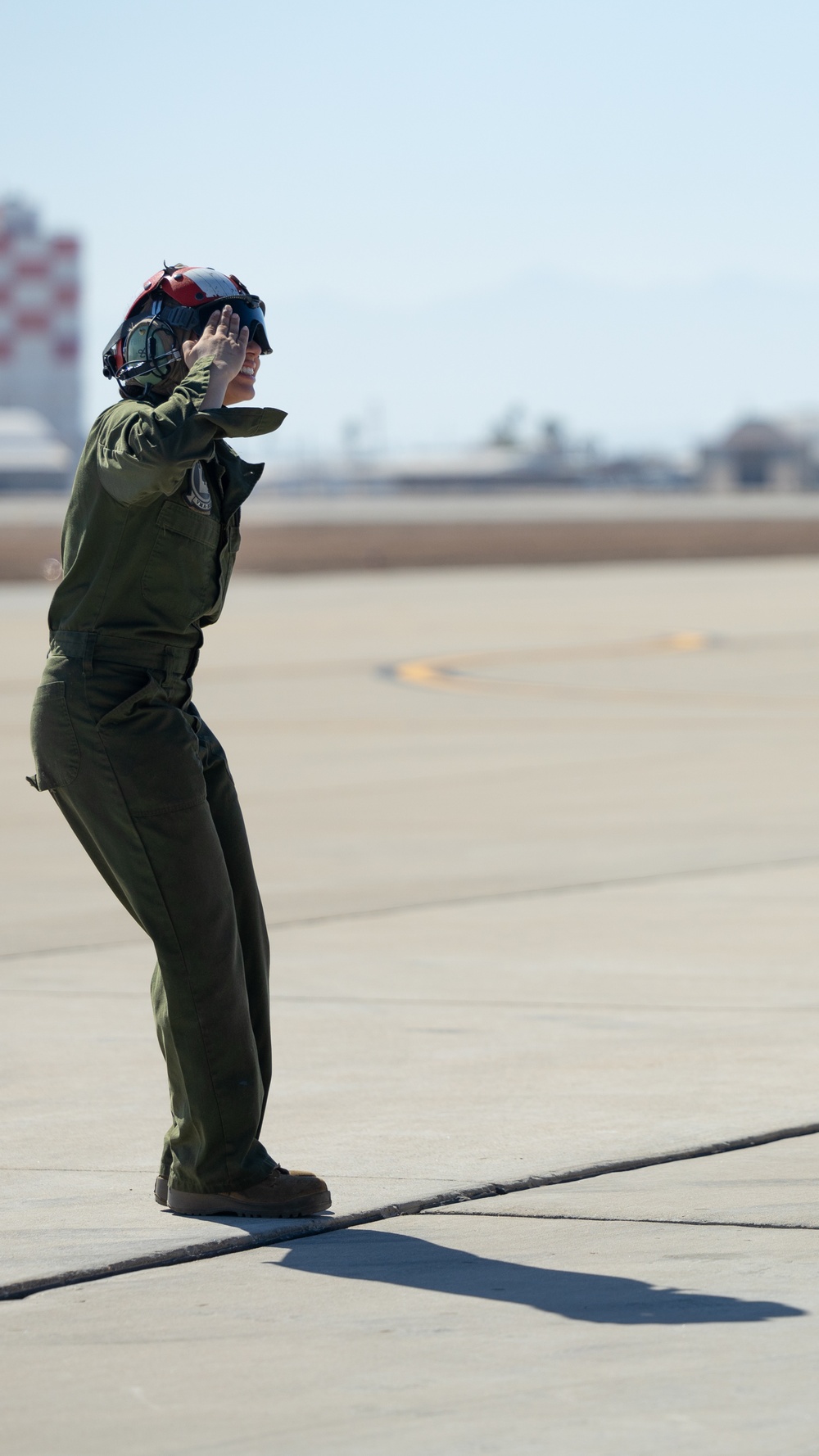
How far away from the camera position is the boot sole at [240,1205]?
14.9 ft

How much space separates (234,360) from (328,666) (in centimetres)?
1591

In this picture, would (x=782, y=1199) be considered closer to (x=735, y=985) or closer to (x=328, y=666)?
(x=735, y=985)

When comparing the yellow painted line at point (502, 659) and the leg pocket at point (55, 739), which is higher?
the leg pocket at point (55, 739)

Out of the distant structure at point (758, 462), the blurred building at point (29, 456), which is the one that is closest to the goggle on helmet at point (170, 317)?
the blurred building at point (29, 456)

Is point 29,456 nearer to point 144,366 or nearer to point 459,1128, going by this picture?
point 459,1128

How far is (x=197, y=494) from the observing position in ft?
14.5

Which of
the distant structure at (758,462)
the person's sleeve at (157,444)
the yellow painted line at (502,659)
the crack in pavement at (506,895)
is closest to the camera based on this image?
the person's sleeve at (157,444)

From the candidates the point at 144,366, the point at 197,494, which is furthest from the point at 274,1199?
the point at 144,366

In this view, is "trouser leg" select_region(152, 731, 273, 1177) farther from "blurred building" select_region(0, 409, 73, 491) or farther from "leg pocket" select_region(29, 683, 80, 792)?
"blurred building" select_region(0, 409, 73, 491)

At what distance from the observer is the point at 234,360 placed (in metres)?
4.35

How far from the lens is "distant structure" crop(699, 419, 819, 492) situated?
135 meters

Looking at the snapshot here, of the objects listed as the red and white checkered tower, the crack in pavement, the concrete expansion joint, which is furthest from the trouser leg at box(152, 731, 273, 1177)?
the red and white checkered tower

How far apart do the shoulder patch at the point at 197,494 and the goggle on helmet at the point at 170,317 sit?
22cm

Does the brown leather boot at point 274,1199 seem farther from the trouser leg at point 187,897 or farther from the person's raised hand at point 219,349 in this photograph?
the person's raised hand at point 219,349
